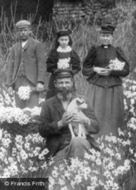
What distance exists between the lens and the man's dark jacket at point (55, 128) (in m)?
5.49

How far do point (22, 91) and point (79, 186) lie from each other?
2565mm

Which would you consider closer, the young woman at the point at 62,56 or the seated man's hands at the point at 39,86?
the young woman at the point at 62,56

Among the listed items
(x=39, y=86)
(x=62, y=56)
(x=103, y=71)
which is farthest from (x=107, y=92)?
(x=39, y=86)

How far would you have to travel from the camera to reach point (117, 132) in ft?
23.2

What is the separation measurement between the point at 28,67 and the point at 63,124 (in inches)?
80.8

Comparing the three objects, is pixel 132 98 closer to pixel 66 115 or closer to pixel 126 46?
pixel 66 115

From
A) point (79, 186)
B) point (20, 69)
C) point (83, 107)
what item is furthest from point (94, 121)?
point (20, 69)

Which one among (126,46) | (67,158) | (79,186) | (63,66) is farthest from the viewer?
(126,46)

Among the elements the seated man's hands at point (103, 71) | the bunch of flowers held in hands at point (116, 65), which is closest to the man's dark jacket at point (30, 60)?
the seated man's hands at point (103, 71)

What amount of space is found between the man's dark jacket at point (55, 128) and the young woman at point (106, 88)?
143 cm

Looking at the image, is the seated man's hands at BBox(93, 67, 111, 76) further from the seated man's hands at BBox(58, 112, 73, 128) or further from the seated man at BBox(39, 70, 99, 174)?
the seated man's hands at BBox(58, 112, 73, 128)

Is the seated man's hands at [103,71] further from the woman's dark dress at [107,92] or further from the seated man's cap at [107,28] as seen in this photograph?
the seated man's cap at [107,28]

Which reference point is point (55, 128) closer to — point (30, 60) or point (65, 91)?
point (65, 91)

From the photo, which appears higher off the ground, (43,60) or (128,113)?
(43,60)
